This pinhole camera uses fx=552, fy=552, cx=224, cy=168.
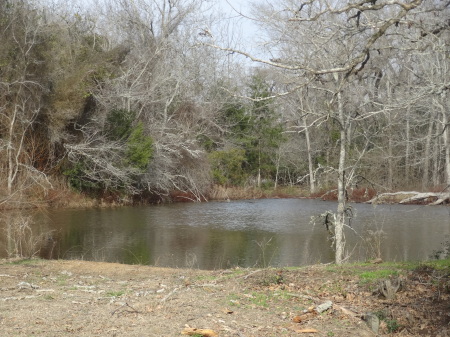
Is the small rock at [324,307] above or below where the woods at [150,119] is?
below

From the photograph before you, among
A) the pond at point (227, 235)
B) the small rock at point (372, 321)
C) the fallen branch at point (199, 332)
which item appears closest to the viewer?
the fallen branch at point (199, 332)

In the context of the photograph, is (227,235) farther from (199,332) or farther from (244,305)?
(199,332)

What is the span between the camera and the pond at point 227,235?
1377 centimetres

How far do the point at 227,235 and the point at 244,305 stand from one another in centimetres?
1198

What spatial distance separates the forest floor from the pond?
4.71 m

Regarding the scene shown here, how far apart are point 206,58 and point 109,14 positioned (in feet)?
22.6

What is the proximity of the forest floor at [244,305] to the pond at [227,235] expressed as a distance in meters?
4.71

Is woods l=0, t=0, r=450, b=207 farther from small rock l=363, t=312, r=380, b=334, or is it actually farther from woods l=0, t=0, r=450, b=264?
small rock l=363, t=312, r=380, b=334

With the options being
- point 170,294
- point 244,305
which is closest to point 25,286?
point 170,294

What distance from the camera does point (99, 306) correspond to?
18.9 ft

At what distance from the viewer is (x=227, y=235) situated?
57.9ft

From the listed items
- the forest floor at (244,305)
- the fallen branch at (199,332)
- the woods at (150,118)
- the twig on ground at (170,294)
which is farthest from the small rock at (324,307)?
the woods at (150,118)

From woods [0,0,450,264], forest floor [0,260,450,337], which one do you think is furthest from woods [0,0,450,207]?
forest floor [0,260,450,337]

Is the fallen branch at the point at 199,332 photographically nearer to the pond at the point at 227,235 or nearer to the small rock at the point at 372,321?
the small rock at the point at 372,321
